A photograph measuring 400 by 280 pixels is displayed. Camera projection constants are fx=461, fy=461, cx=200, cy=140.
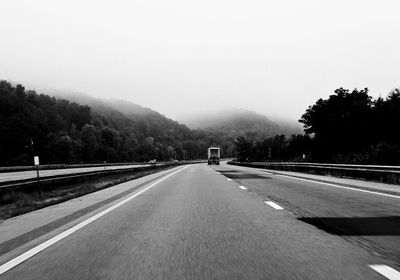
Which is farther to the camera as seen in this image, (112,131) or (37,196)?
(112,131)

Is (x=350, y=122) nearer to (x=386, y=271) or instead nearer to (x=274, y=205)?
(x=274, y=205)

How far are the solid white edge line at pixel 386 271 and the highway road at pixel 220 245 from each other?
0.01m

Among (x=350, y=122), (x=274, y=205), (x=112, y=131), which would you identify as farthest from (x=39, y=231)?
(x=112, y=131)

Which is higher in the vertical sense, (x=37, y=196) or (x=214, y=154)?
(x=214, y=154)

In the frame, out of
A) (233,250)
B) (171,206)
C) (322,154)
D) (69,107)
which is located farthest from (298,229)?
(69,107)

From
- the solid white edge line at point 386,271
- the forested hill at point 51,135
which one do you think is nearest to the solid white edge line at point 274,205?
the solid white edge line at point 386,271

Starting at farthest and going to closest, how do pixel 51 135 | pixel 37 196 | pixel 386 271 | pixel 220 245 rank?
pixel 51 135
pixel 37 196
pixel 220 245
pixel 386 271

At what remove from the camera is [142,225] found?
8.63 meters

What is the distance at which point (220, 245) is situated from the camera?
6.48m

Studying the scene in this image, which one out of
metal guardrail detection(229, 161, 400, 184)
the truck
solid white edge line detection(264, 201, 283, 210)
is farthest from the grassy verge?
the truck

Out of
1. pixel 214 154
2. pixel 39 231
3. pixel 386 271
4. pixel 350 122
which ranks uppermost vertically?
pixel 350 122

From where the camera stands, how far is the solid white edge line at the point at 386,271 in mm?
4610

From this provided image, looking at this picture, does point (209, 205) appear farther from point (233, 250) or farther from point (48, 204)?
point (233, 250)

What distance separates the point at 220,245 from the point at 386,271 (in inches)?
92.3
